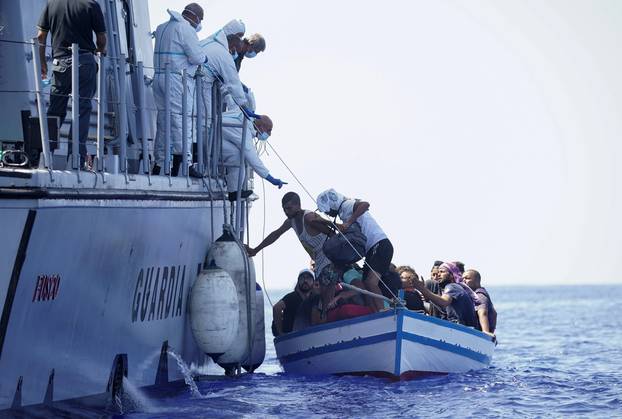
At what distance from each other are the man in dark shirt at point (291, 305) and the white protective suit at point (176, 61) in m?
3.66

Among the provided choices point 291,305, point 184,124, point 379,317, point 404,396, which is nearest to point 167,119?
point 184,124

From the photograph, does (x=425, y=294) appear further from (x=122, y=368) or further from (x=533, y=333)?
(x=533, y=333)

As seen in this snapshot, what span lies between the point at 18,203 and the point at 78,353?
183 centimetres

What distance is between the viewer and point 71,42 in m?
11.7

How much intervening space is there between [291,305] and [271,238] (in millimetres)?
1581

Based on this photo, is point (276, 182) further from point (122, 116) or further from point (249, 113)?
Result: point (122, 116)

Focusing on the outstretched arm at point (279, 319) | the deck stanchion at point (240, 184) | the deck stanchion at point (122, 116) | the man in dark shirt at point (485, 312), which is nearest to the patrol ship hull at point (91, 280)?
the deck stanchion at point (122, 116)

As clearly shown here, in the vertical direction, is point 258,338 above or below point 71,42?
below

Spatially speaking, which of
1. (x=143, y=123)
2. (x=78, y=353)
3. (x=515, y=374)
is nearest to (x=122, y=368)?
(x=78, y=353)

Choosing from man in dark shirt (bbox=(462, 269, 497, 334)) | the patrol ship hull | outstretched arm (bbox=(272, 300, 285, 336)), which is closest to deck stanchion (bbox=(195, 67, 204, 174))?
the patrol ship hull

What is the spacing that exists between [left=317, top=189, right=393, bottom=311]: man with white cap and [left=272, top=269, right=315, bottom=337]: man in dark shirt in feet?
3.29

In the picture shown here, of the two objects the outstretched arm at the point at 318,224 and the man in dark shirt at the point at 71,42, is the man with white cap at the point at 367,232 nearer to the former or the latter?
the outstretched arm at the point at 318,224

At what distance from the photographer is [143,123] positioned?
42.0 feet

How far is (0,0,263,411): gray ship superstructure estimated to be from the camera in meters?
A: 9.66
